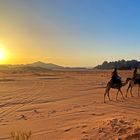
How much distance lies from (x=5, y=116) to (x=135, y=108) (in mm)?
6363

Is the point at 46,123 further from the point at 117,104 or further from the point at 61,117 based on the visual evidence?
the point at 117,104

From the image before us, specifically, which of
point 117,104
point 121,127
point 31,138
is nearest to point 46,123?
point 31,138

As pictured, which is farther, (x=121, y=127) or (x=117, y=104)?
(x=117, y=104)

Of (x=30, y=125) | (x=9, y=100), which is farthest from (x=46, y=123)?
(x=9, y=100)

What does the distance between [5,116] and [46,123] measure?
310 centimetres

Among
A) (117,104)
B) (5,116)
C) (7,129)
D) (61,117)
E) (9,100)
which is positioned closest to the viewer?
(7,129)

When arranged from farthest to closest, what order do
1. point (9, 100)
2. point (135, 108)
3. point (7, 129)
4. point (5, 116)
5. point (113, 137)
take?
1. point (9, 100)
2. point (135, 108)
3. point (5, 116)
4. point (7, 129)
5. point (113, 137)

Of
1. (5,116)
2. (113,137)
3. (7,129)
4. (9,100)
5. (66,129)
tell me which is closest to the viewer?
(113,137)

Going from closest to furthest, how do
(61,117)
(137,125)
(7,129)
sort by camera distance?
(137,125) < (7,129) < (61,117)

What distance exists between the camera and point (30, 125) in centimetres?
1462

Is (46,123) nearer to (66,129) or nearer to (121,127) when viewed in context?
(66,129)

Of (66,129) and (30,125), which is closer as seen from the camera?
(66,129)

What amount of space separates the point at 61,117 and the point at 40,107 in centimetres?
415

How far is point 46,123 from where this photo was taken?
14883 mm
